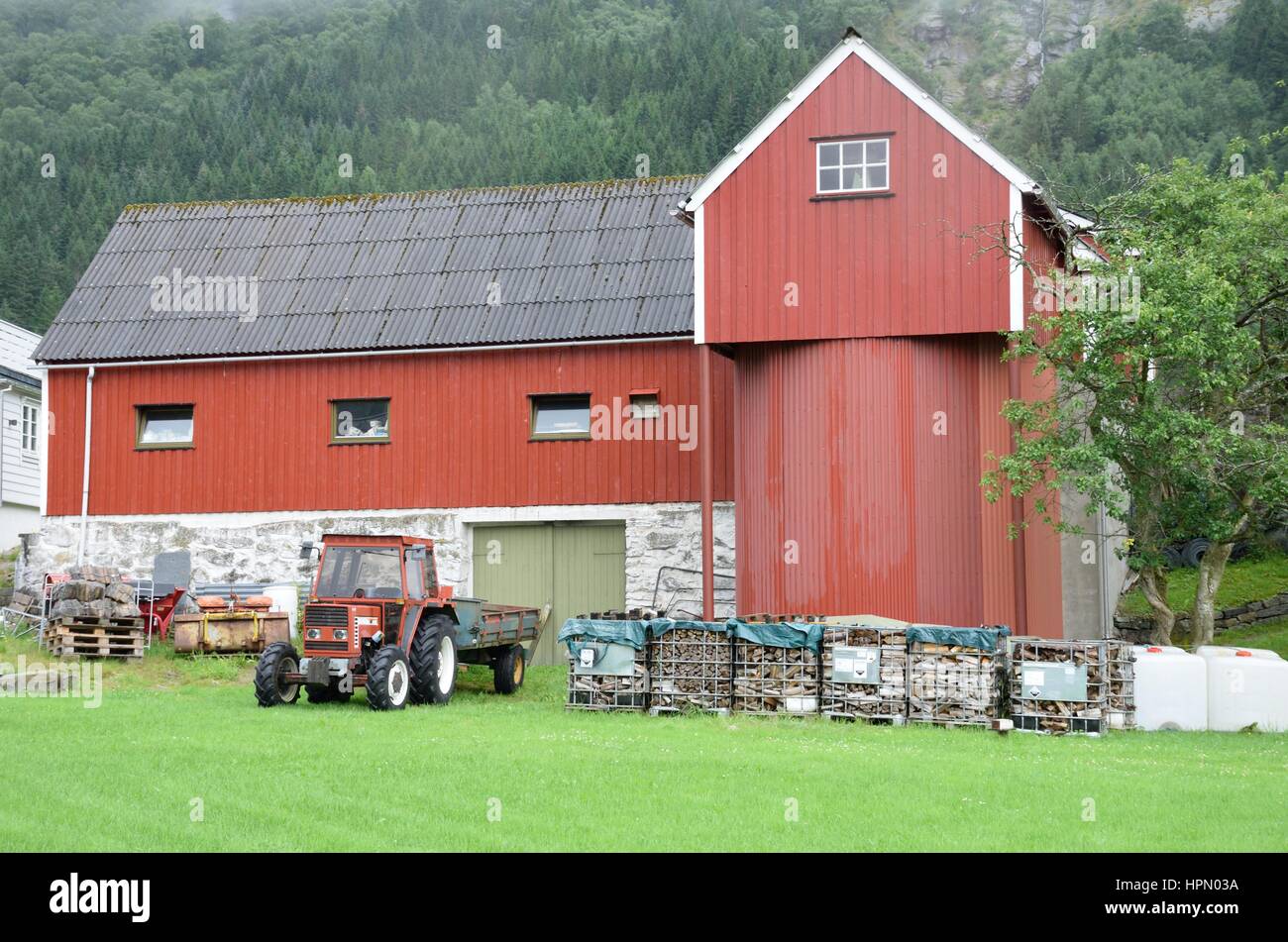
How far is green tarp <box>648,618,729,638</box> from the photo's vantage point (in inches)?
754

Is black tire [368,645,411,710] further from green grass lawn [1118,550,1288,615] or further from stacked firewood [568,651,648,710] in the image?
green grass lawn [1118,550,1288,615]

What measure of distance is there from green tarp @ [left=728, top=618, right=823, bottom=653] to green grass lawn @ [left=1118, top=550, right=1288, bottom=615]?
13396 mm

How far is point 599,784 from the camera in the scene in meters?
13.0

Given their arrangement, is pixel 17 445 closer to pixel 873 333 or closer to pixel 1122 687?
pixel 873 333

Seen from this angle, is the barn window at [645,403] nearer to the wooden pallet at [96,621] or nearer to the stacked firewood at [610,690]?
the stacked firewood at [610,690]

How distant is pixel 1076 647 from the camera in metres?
18.0

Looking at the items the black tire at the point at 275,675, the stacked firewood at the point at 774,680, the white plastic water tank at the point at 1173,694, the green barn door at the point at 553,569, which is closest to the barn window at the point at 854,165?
the green barn door at the point at 553,569

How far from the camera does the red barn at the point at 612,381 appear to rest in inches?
904

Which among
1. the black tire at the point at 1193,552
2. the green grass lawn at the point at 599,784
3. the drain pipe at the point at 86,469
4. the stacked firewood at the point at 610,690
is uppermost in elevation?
the drain pipe at the point at 86,469

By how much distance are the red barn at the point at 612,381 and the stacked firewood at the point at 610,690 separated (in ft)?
14.0
